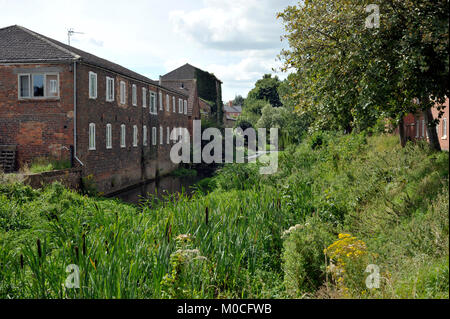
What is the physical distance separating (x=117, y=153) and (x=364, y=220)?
21971mm

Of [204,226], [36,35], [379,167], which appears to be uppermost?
[36,35]

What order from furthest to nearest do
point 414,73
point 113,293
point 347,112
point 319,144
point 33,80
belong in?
1. point 319,144
2. point 33,80
3. point 347,112
4. point 414,73
5. point 113,293

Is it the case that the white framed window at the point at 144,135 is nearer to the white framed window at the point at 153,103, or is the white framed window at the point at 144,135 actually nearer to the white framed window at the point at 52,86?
the white framed window at the point at 153,103

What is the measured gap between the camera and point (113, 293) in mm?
5125

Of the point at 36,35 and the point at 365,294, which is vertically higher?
the point at 36,35

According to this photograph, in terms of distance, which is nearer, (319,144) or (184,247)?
(184,247)

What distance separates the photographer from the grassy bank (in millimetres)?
5523

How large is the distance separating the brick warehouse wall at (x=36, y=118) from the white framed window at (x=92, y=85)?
1.87 meters

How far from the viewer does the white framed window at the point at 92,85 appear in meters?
24.5

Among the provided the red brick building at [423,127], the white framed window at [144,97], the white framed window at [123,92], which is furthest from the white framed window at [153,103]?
the red brick building at [423,127]

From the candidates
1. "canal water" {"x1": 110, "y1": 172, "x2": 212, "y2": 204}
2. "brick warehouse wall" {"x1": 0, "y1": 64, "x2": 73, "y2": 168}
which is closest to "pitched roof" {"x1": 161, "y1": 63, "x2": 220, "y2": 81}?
"canal water" {"x1": 110, "y1": 172, "x2": 212, "y2": 204}

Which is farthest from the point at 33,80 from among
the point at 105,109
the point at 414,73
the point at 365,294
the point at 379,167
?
the point at 365,294

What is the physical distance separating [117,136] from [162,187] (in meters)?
6.19
